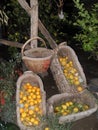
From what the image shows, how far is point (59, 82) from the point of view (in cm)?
394

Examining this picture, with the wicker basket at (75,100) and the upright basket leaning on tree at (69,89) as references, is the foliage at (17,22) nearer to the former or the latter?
the upright basket leaning on tree at (69,89)

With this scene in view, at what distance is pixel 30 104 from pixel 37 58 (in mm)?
529

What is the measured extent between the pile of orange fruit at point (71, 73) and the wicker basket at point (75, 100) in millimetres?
103

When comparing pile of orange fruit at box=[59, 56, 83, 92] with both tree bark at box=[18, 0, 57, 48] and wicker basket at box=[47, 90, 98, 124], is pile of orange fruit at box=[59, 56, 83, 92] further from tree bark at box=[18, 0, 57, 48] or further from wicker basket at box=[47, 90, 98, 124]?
tree bark at box=[18, 0, 57, 48]

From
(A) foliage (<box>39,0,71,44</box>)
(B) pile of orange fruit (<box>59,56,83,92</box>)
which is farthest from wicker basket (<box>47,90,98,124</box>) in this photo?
(A) foliage (<box>39,0,71,44</box>)

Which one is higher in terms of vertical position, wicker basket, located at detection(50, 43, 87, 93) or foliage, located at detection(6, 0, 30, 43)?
foliage, located at detection(6, 0, 30, 43)

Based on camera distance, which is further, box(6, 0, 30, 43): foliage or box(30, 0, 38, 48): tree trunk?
box(6, 0, 30, 43): foliage

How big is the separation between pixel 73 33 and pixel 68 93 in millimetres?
2240

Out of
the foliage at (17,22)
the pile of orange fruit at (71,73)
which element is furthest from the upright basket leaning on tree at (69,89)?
the foliage at (17,22)

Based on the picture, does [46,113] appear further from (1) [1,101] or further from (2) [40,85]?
(1) [1,101]

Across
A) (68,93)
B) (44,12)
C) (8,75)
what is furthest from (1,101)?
(44,12)

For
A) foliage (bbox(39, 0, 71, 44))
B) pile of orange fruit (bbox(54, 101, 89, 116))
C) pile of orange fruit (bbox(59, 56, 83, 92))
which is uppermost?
foliage (bbox(39, 0, 71, 44))

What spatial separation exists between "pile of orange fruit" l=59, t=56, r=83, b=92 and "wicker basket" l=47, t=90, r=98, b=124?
0.10 m

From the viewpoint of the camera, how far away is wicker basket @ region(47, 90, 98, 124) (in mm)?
3395
